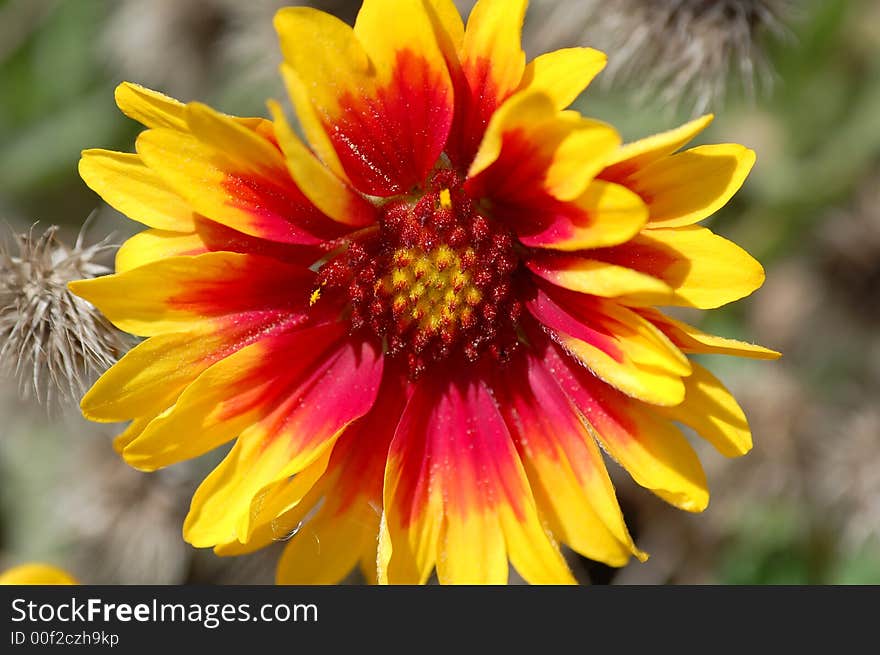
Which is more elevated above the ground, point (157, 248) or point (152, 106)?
point (152, 106)

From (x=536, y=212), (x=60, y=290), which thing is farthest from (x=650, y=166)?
(x=60, y=290)

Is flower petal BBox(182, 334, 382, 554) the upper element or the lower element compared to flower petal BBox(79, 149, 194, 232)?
lower

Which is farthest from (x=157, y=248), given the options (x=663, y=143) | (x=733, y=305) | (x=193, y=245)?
(x=733, y=305)

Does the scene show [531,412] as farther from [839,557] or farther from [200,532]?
[839,557]

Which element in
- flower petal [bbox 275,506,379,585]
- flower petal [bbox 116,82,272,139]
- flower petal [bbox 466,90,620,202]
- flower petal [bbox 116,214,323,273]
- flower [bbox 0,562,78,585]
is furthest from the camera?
flower [bbox 0,562,78,585]

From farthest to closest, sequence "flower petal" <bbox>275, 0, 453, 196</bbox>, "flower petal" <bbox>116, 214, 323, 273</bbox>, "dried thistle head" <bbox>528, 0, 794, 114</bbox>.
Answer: "dried thistle head" <bbox>528, 0, 794, 114</bbox> → "flower petal" <bbox>116, 214, 323, 273</bbox> → "flower petal" <bbox>275, 0, 453, 196</bbox>

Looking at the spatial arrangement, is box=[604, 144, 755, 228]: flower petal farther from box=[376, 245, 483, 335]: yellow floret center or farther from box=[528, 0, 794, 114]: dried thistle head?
box=[528, 0, 794, 114]: dried thistle head

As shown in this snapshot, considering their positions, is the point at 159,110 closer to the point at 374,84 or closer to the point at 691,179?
the point at 374,84

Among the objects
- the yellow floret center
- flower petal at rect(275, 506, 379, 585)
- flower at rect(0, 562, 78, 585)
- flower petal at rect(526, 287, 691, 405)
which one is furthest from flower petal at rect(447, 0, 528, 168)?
flower at rect(0, 562, 78, 585)

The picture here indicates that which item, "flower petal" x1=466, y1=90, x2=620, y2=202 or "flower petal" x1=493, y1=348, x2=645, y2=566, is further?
"flower petal" x1=493, y1=348, x2=645, y2=566
